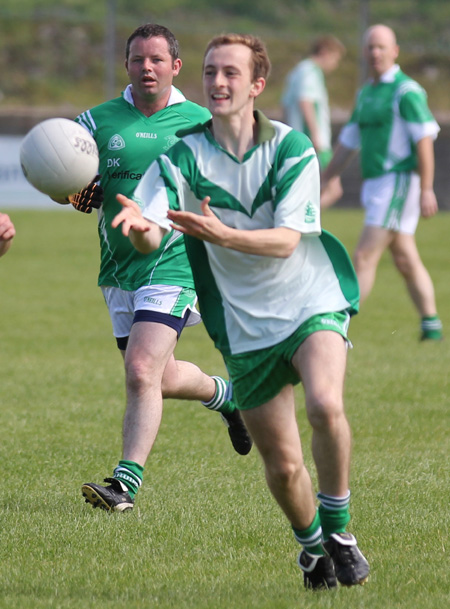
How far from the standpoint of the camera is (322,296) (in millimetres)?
4227

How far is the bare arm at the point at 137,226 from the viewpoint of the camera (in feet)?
12.7

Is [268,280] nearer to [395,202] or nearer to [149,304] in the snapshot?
[149,304]

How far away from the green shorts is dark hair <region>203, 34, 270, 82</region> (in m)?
0.96

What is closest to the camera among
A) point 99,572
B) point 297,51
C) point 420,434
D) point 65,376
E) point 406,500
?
point 99,572

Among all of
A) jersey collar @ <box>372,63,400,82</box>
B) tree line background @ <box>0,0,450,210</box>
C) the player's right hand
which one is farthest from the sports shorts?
tree line background @ <box>0,0,450,210</box>

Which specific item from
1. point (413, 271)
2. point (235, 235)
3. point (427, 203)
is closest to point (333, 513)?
point (235, 235)

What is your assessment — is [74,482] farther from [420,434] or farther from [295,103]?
[295,103]

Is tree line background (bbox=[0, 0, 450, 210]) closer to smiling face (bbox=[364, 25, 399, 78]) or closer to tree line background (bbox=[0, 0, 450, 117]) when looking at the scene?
tree line background (bbox=[0, 0, 450, 117])

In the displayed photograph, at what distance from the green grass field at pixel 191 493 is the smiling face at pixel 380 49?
98.0 inches

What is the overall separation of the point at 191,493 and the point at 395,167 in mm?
5398

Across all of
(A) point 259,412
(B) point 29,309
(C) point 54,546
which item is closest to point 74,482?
(C) point 54,546

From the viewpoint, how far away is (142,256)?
5.96m

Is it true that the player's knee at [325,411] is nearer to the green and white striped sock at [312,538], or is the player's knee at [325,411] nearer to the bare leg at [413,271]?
the green and white striped sock at [312,538]

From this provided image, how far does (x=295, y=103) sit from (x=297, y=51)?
11651 millimetres
